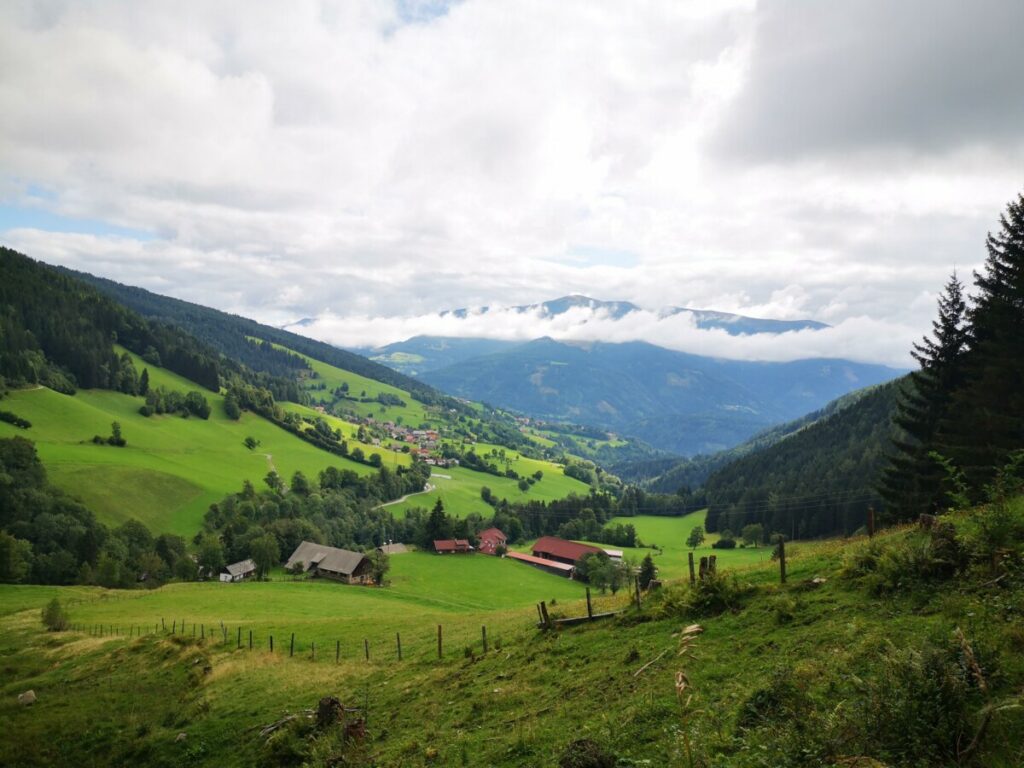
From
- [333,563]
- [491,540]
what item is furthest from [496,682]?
[491,540]

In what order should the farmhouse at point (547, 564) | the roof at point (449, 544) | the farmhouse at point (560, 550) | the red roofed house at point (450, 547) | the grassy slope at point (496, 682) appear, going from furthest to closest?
1. the roof at point (449, 544)
2. the red roofed house at point (450, 547)
3. the farmhouse at point (560, 550)
4. the farmhouse at point (547, 564)
5. the grassy slope at point (496, 682)

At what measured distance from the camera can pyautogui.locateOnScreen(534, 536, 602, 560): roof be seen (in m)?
108

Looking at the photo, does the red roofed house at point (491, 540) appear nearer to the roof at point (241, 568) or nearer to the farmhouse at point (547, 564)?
the farmhouse at point (547, 564)

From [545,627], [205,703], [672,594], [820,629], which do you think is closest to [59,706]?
[205,703]

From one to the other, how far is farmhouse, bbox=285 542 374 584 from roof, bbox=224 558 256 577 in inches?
248

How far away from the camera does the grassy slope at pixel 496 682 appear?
1084 centimetres

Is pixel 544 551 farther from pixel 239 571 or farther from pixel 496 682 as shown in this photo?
pixel 496 682

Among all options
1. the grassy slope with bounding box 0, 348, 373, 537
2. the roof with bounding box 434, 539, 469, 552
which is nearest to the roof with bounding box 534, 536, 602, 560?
the roof with bounding box 434, 539, 469, 552

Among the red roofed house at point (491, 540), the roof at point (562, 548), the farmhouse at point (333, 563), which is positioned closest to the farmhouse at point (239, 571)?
the farmhouse at point (333, 563)

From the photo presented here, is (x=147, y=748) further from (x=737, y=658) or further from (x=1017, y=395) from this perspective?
(x=1017, y=395)

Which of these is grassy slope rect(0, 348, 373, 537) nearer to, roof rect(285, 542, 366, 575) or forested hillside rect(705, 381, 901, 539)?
roof rect(285, 542, 366, 575)

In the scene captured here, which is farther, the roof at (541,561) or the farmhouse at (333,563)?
the roof at (541,561)

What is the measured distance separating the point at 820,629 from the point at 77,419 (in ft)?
569

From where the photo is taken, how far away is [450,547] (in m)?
110
